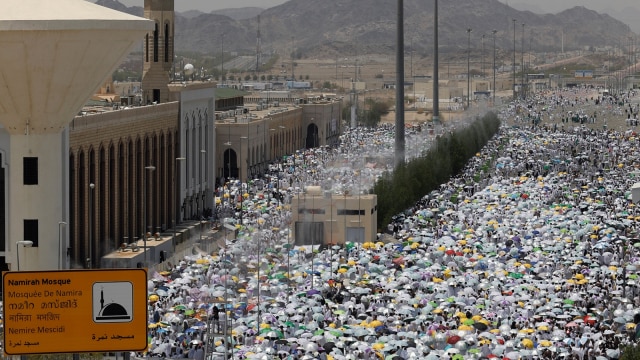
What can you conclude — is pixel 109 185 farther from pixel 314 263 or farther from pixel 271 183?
pixel 271 183

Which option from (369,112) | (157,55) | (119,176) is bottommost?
(119,176)

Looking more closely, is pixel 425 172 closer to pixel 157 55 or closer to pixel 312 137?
pixel 157 55

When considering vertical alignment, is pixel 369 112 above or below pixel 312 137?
above

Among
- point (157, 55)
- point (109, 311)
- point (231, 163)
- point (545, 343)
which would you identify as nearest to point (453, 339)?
point (545, 343)

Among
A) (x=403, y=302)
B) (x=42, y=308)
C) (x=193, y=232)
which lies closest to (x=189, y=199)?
(x=193, y=232)

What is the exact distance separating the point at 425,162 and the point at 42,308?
153 feet

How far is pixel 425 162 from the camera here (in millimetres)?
64562

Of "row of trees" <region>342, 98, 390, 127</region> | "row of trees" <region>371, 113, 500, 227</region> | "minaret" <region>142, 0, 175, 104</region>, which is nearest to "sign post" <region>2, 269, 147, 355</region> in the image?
"row of trees" <region>371, 113, 500, 227</region>

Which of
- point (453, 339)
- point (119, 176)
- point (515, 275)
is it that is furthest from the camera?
point (119, 176)

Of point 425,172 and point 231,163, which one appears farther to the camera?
point 231,163

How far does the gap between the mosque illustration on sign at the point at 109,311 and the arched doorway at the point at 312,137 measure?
79.9 m

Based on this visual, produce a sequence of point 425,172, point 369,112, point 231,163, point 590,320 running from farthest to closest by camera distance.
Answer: point 369,112, point 231,163, point 425,172, point 590,320

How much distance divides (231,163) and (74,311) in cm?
5459

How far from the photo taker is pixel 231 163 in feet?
241
